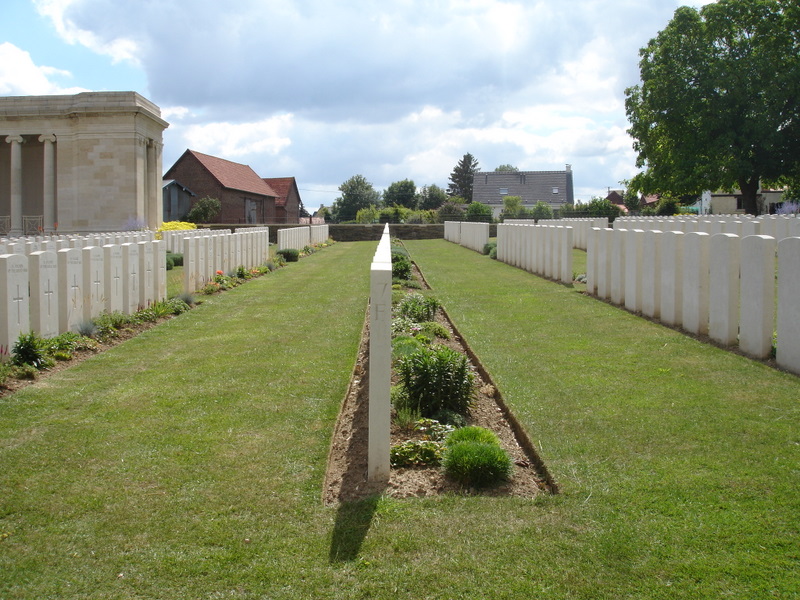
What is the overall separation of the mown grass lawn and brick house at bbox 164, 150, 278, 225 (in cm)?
4822

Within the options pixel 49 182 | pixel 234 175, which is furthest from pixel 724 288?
pixel 234 175

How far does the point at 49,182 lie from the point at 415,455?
37.3m

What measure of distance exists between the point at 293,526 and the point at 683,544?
1.94 m

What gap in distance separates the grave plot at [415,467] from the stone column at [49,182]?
3481 centimetres

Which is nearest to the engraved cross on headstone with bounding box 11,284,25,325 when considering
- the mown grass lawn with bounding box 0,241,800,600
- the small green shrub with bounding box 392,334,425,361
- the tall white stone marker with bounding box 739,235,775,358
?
the mown grass lawn with bounding box 0,241,800,600

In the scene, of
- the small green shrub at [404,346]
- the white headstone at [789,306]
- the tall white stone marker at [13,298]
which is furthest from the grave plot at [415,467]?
the tall white stone marker at [13,298]

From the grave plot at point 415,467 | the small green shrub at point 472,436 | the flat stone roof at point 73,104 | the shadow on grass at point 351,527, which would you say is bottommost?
the shadow on grass at point 351,527

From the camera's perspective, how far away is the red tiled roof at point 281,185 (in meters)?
69.6

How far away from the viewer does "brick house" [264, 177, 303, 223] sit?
6862 centimetres

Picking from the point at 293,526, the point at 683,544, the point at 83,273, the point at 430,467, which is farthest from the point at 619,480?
the point at 83,273

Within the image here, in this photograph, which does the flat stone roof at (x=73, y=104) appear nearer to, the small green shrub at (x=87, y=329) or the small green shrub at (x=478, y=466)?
the small green shrub at (x=87, y=329)

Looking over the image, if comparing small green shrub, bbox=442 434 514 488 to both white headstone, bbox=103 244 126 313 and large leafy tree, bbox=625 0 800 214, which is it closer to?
white headstone, bbox=103 244 126 313

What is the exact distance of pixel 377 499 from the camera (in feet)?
13.6

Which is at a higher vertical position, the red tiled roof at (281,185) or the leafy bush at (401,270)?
the red tiled roof at (281,185)
